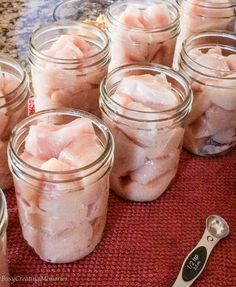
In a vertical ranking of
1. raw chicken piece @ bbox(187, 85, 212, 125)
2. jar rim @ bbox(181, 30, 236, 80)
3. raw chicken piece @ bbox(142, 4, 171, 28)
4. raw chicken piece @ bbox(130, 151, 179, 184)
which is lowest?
raw chicken piece @ bbox(130, 151, 179, 184)

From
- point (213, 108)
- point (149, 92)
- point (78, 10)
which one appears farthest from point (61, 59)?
point (78, 10)

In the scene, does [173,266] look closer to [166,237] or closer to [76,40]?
[166,237]

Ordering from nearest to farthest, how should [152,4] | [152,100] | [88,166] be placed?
1. [88,166]
2. [152,100]
3. [152,4]

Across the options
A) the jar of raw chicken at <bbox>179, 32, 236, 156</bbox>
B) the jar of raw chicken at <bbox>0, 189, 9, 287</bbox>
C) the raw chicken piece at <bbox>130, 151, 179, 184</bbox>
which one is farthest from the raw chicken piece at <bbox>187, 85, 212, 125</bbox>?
the jar of raw chicken at <bbox>0, 189, 9, 287</bbox>

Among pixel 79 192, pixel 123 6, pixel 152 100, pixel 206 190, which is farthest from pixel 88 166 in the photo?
pixel 123 6

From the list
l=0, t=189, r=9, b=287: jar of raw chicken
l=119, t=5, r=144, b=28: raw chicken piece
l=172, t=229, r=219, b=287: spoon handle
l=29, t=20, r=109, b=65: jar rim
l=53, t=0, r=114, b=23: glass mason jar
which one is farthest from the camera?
l=53, t=0, r=114, b=23: glass mason jar

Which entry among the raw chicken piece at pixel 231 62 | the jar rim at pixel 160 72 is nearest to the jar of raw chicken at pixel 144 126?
the jar rim at pixel 160 72

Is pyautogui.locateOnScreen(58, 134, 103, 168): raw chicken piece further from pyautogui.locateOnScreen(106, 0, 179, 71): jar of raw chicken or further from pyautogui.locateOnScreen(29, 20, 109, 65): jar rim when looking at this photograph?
pyautogui.locateOnScreen(106, 0, 179, 71): jar of raw chicken

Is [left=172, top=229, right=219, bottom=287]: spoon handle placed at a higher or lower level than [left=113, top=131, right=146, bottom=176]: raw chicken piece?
lower
